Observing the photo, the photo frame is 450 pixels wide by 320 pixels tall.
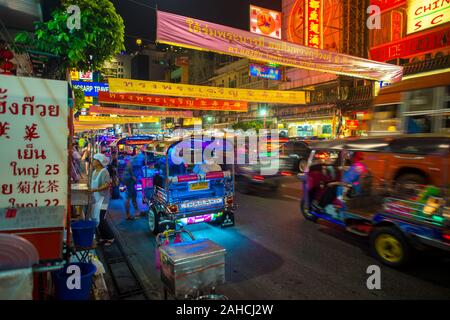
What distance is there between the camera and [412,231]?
4.93m

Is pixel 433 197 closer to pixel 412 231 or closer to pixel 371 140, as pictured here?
pixel 412 231

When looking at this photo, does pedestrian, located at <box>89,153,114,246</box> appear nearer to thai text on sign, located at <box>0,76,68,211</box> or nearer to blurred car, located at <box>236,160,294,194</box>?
thai text on sign, located at <box>0,76,68,211</box>

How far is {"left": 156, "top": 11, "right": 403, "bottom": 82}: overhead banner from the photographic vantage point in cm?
690

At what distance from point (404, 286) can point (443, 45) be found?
679 inches

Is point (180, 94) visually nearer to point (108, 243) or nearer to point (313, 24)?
point (108, 243)

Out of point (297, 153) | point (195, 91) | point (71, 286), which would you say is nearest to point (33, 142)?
point (71, 286)

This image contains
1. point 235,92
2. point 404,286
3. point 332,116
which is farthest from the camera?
point 332,116

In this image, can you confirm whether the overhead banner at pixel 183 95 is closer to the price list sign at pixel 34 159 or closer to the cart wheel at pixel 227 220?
the cart wheel at pixel 227 220

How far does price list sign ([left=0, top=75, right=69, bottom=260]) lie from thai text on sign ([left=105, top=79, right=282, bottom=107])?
33.3 ft

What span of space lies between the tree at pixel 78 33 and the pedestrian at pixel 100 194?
226cm

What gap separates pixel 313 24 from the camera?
874 inches

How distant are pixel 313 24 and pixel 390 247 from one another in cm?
2050

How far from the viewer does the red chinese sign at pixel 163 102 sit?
16.1m
